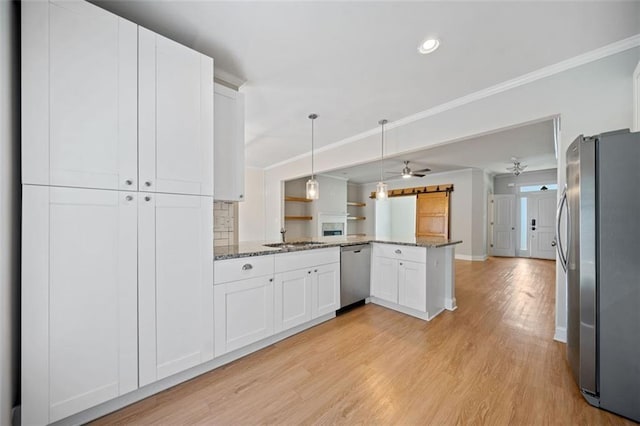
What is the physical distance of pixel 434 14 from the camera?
66.8 inches

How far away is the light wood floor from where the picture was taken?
147cm

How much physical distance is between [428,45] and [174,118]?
1991mm

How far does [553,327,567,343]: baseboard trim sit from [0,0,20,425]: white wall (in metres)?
3.86

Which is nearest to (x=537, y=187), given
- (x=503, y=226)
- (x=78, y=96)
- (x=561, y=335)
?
(x=503, y=226)

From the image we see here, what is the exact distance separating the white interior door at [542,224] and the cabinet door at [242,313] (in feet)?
27.2

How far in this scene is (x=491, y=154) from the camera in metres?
5.21

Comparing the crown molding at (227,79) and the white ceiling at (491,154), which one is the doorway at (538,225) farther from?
the crown molding at (227,79)

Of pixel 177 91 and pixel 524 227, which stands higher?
pixel 177 91

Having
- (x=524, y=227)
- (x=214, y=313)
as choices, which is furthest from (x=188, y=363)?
(x=524, y=227)

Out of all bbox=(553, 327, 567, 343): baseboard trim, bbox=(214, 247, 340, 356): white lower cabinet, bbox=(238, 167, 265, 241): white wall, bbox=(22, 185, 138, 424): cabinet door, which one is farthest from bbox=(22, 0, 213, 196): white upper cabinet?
bbox=(238, 167, 265, 241): white wall

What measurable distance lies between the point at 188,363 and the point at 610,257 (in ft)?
8.96

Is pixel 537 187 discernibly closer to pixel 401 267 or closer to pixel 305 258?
pixel 401 267

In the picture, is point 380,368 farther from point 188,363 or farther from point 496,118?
point 496,118

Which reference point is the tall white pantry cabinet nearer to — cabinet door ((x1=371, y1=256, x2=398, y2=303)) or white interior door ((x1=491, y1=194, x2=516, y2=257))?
cabinet door ((x1=371, y1=256, x2=398, y2=303))
